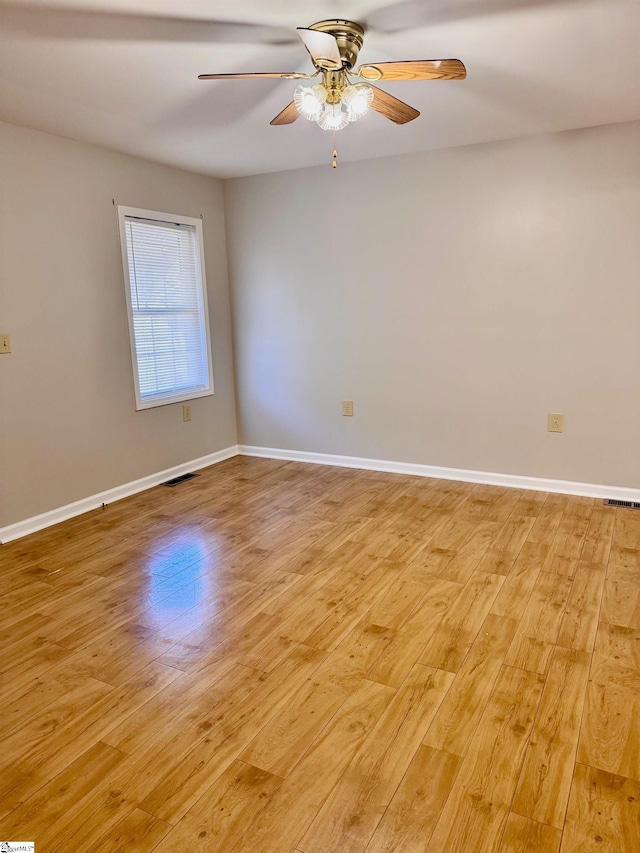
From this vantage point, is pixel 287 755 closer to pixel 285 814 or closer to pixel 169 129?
pixel 285 814

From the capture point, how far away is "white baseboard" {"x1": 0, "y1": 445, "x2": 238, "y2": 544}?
10.7 feet

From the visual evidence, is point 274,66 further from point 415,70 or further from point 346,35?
point 415,70

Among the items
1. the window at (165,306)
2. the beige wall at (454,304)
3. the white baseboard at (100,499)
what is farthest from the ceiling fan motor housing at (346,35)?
the white baseboard at (100,499)

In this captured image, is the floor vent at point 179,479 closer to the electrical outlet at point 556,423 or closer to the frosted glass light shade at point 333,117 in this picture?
the electrical outlet at point 556,423

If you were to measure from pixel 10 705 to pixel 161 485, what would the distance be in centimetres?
239

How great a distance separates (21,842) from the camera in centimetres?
138

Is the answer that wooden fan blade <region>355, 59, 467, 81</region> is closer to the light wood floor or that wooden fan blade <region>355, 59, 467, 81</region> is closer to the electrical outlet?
the light wood floor

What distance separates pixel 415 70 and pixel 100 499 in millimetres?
3081

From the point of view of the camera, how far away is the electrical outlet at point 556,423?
3.75 m

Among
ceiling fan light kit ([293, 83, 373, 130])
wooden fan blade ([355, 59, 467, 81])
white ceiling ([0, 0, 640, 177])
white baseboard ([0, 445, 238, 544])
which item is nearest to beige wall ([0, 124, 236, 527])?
white baseboard ([0, 445, 238, 544])

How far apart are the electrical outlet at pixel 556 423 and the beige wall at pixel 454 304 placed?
49mm

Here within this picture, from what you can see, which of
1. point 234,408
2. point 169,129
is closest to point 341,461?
point 234,408

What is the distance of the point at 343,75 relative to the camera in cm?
217

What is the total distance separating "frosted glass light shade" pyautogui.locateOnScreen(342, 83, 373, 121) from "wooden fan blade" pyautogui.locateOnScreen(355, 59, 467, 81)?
0.05 meters
